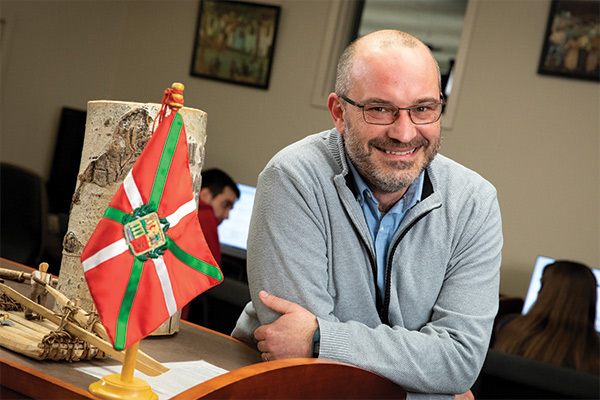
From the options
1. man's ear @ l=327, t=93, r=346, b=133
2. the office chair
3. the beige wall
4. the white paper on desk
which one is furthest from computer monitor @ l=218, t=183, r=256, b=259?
the white paper on desk

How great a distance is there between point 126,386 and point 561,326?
2.92 metres

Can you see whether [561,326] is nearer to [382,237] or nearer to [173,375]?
[382,237]

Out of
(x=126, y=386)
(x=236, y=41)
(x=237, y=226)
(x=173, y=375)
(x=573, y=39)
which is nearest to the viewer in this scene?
(x=126, y=386)

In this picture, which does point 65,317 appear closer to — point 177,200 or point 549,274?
point 177,200

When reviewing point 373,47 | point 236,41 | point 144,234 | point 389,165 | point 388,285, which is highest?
point 236,41

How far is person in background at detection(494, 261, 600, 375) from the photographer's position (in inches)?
126

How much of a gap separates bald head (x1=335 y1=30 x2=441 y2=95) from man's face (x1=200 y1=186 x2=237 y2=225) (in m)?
3.20

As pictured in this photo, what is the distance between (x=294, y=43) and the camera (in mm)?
5754

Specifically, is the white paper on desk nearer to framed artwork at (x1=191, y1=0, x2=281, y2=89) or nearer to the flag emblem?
the flag emblem

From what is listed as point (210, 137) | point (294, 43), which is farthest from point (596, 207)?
point (210, 137)

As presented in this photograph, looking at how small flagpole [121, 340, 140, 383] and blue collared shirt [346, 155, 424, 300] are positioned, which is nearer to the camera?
small flagpole [121, 340, 140, 383]

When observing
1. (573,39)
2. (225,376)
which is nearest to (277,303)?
(225,376)

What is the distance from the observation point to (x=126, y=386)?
1004mm

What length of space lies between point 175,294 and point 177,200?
6.0 inches
